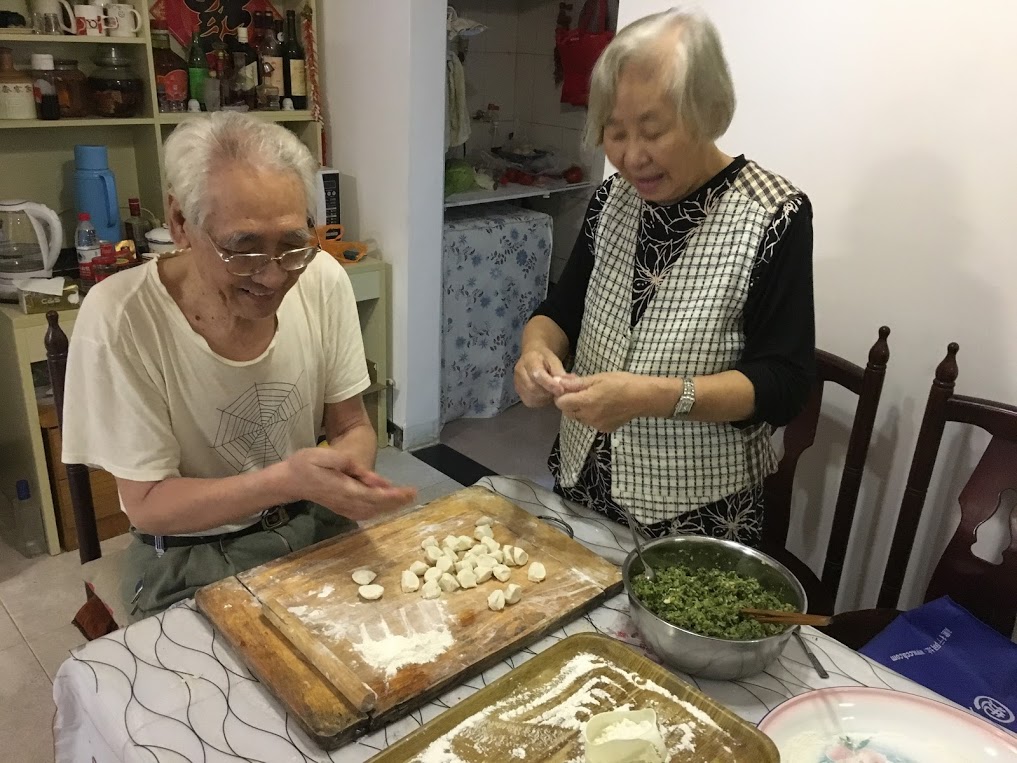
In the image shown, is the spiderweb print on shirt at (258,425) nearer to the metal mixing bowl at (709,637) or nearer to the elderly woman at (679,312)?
the elderly woman at (679,312)

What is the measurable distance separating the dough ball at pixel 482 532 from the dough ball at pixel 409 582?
0.15 m

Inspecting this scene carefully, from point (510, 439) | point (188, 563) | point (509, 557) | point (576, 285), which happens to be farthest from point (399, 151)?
point (509, 557)

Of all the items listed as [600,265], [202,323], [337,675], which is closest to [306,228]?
[202,323]

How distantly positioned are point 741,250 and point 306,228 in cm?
69

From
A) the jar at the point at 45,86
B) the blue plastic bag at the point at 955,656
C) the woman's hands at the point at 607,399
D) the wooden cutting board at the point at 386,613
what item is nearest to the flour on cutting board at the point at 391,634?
the wooden cutting board at the point at 386,613

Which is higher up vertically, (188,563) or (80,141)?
(80,141)

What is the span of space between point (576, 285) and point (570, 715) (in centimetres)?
83

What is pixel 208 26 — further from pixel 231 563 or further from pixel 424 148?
pixel 231 563

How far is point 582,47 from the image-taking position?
3730mm

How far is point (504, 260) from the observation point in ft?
11.9

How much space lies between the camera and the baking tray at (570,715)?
0.89m

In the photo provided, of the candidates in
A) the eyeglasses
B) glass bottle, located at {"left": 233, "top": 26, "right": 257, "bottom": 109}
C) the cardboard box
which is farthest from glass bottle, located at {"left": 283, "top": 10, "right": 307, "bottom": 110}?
the eyeglasses

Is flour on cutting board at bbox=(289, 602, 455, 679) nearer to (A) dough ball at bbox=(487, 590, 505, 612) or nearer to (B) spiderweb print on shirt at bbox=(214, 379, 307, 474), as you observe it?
(A) dough ball at bbox=(487, 590, 505, 612)

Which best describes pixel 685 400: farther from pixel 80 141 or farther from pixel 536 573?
pixel 80 141
